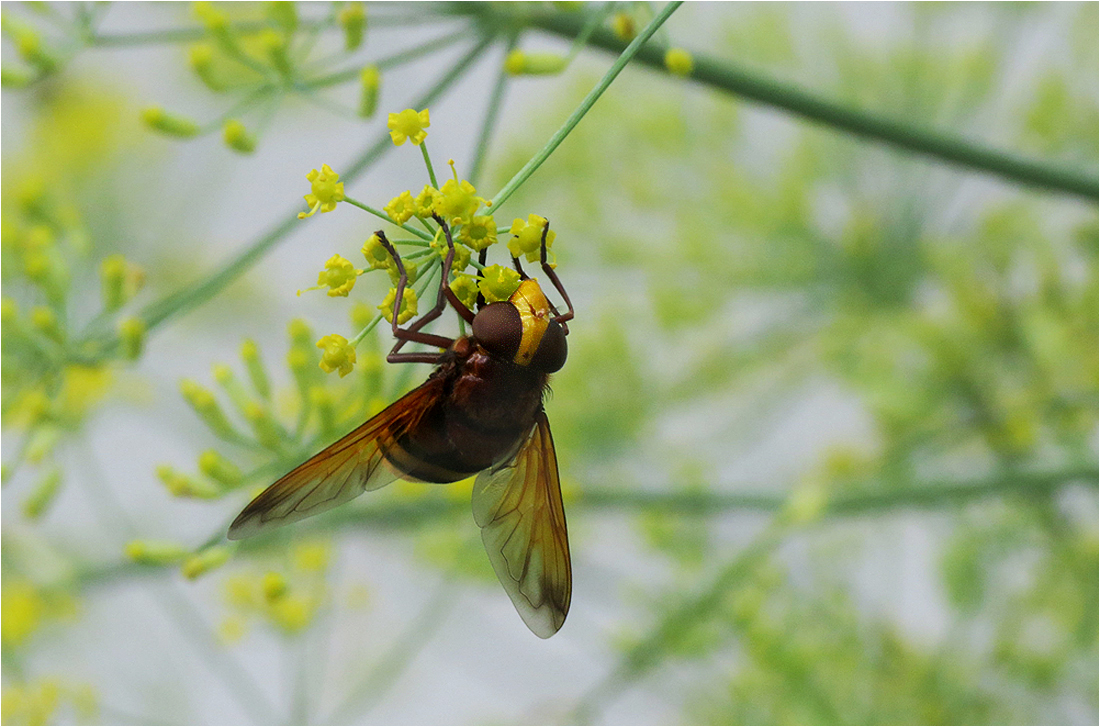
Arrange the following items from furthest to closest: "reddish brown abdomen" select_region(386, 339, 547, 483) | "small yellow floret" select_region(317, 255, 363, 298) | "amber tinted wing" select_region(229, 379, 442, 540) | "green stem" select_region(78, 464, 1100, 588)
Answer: "green stem" select_region(78, 464, 1100, 588) → "reddish brown abdomen" select_region(386, 339, 547, 483) → "amber tinted wing" select_region(229, 379, 442, 540) → "small yellow floret" select_region(317, 255, 363, 298)

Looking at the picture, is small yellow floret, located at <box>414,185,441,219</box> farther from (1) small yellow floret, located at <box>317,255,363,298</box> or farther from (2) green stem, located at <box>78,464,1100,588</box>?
(2) green stem, located at <box>78,464,1100,588</box>

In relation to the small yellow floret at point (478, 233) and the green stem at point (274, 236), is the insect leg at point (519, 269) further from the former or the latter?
the green stem at point (274, 236)

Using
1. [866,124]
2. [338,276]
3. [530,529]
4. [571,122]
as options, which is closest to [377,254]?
[338,276]

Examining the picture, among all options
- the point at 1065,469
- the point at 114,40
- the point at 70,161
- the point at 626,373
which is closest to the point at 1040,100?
the point at 1065,469

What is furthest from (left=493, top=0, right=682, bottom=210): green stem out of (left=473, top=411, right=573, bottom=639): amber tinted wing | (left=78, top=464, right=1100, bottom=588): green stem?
(left=78, top=464, right=1100, bottom=588): green stem

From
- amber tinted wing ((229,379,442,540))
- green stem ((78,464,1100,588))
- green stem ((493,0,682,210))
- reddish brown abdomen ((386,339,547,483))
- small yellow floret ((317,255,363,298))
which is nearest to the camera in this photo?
green stem ((493,0,682,210))

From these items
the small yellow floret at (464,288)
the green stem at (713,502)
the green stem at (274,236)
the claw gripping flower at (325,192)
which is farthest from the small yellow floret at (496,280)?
the green stem at (713,502)

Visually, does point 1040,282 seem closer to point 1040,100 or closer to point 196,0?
point 1040,100
